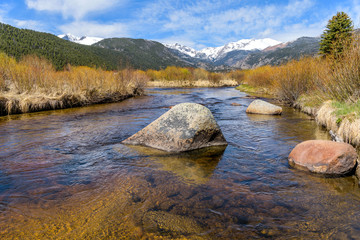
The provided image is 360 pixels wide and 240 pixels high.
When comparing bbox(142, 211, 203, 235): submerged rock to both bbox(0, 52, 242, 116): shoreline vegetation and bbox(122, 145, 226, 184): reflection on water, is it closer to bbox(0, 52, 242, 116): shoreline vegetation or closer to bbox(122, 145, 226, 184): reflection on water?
bbox(122, 145, 226, 184): reflection on water

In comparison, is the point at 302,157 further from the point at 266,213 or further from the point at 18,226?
the point at 18,226

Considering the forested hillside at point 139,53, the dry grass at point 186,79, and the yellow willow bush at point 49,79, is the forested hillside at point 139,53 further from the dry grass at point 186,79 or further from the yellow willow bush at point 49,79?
the yellow willow bush at point 49,79

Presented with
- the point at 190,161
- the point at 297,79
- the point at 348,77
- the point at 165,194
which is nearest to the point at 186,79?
the point at 297,79

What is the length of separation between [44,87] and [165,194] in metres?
13.9

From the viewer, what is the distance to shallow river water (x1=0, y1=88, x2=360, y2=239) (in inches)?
115

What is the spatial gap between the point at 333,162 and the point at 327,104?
5591mm

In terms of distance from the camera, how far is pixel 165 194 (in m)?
3.85

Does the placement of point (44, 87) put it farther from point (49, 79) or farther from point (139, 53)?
point (139, 53)

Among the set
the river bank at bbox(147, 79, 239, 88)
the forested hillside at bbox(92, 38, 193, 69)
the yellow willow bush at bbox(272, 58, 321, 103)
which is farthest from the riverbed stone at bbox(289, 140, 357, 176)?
the forested hillside at bbox(92, 38, 193, 69)

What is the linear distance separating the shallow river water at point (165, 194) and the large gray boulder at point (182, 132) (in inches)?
13.3

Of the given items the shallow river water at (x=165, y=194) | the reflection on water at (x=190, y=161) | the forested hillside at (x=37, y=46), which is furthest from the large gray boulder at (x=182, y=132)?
the forested hillside at (x=37, y=46)

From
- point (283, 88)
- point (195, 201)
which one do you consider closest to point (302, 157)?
point (195, 201)

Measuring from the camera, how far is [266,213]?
329 cm

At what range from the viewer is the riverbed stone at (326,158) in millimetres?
4484
